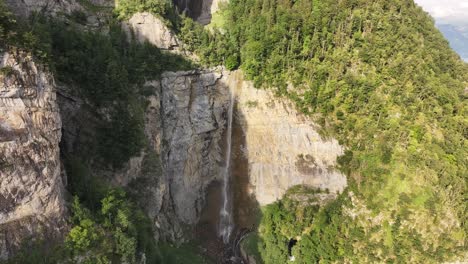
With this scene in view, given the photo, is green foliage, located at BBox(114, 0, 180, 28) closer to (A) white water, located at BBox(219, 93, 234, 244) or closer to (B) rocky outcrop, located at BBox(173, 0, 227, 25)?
(B) rocky outcrop, located at BBox(173, 0, 227, 25)

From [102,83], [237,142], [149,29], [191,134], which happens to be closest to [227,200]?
[237,142]

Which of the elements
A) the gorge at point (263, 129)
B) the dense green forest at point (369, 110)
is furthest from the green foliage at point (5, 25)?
the dense green forest at point (369, 110)

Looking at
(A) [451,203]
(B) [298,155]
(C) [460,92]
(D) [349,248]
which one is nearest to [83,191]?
(B) [298,155]

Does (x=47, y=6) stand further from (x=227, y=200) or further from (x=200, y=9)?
(x=227, y=200)

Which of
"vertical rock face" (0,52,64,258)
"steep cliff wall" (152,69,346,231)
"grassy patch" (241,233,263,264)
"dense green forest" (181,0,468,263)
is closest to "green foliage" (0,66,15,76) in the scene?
"vertical rock face" (0,52,64,258)

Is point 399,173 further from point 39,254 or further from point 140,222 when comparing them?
point 39,254

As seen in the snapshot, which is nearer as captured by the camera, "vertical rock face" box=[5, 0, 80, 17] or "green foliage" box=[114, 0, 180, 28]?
"vertical rock face" box=[5, 0, 80, 17]
